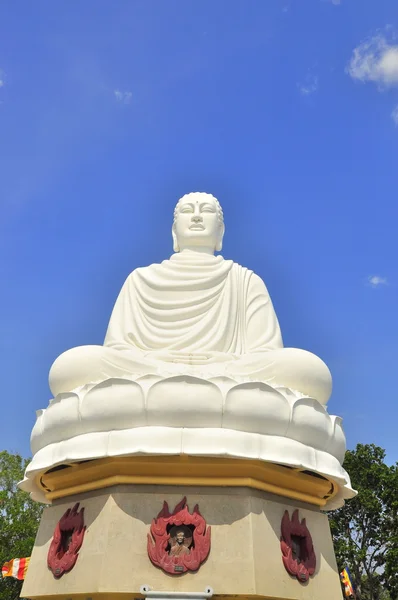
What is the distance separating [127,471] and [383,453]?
676 inches

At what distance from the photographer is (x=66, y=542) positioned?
597 centimetres

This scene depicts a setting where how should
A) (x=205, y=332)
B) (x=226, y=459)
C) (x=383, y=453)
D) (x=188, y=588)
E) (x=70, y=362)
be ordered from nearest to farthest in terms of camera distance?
(x=188, y=588)
(x=226, y=459)
(x=70, y=362)
(x=205, y=332)
(x=383, y=453)

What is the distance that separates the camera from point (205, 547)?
532 centimetres

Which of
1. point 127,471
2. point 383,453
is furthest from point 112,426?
point 383,453

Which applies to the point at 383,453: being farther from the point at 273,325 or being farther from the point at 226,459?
the point at 226,459

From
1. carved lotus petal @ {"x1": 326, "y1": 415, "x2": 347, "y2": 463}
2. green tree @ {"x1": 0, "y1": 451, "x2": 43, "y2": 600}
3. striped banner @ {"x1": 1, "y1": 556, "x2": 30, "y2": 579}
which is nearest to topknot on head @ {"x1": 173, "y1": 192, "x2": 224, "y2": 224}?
carved lotus petal @ {"x1": 326, "y1": 415, "x2": 347, "y2": 463}

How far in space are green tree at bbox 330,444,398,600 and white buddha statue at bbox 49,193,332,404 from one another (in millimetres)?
13502

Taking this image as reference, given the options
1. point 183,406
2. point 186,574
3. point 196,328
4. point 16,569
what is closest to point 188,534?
point 186,574

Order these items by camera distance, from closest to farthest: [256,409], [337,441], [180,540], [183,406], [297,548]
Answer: [180,540] → [183,406] → [256,409] → [297,548] → [337,441]

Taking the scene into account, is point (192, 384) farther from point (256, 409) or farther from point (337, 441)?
point (337, 441)

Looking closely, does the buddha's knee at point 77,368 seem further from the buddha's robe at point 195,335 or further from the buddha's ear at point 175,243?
the buddha's ear at point 175,243

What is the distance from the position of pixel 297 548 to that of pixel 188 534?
3.99 ft

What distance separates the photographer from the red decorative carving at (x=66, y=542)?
5.66 metres

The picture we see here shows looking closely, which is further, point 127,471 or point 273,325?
point 273,325
